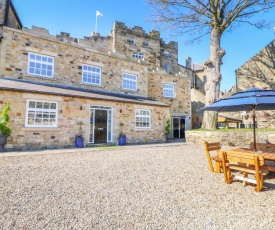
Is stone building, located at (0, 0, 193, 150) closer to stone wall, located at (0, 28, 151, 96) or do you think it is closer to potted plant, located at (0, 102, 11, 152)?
stone wall, located at (0, 28, 151, 96)

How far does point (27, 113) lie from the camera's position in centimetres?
898

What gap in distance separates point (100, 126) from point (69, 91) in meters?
2.87

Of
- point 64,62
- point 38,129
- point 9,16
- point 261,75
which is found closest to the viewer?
point 38,129

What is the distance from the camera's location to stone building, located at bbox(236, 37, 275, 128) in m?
17.7

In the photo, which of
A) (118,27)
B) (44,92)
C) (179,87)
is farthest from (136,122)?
(118,27)

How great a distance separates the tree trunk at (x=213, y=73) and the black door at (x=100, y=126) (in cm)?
732

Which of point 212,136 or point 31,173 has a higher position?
point 212,136

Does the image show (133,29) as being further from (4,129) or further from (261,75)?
(4,129)

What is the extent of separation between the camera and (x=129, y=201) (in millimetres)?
3125

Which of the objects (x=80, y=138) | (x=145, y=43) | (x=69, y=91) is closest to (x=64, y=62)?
(x=69, y=91)

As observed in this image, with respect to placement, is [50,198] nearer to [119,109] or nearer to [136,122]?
[119,109]

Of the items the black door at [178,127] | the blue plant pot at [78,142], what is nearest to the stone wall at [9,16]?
the blue plant pot at [78,142]

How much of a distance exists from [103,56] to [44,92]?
619 centimetres

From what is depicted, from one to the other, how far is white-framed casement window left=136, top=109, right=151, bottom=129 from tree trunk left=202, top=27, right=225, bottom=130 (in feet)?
13.7
